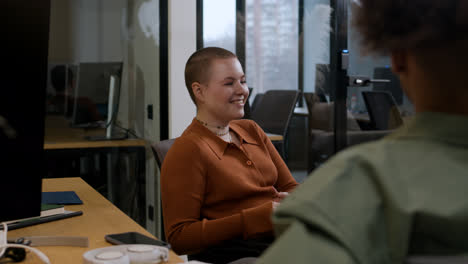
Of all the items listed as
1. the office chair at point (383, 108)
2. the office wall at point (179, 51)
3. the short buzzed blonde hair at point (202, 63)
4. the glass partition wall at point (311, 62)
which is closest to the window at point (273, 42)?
the glass partition wall at point (311, 62)

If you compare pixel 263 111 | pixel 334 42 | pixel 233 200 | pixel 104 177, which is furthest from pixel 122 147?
pixel 233 200

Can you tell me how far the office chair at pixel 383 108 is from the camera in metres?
2.93

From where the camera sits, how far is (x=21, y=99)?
0.95 meters

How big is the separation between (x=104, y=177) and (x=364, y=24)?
2884 millimetres

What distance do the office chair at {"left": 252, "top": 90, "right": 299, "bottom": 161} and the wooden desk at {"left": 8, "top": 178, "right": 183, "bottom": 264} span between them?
1740 millimetres

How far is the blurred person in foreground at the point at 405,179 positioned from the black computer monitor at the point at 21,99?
2.15 feet

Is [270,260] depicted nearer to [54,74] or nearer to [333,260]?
[333,260]

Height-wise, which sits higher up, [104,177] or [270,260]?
[270,260]

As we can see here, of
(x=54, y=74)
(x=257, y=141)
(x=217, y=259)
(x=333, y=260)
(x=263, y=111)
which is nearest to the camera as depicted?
(x=333, y=260)

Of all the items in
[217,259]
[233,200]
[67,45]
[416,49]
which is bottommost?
[217,259]

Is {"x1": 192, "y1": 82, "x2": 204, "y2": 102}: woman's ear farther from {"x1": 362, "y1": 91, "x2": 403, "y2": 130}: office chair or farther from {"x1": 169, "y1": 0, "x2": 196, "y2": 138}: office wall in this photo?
{"x1": 362, "y1": 91, "x2": 403, "y2": 130}: office chair

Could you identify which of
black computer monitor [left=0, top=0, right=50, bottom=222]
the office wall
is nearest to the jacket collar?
black computer monitor [left=0, top=0, right=50, bottom=222]

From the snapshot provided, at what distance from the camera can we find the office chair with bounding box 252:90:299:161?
3135mm

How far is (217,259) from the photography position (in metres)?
1.48
